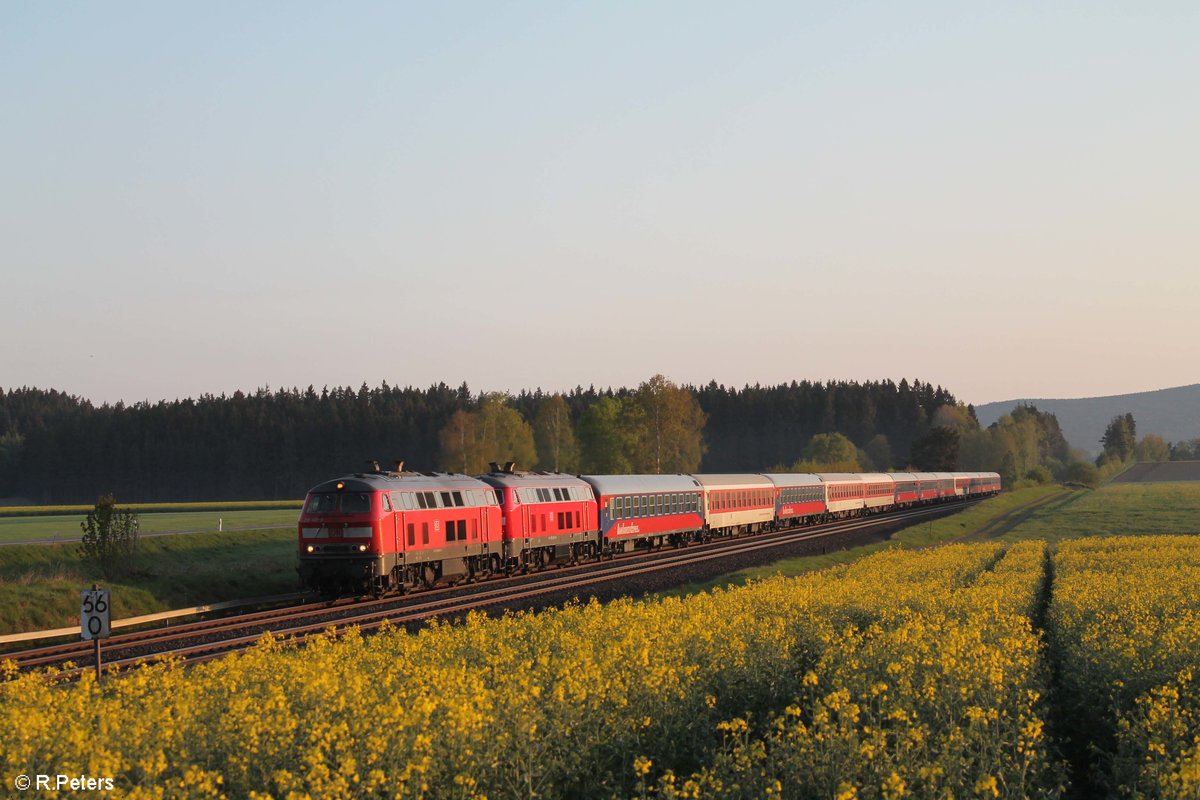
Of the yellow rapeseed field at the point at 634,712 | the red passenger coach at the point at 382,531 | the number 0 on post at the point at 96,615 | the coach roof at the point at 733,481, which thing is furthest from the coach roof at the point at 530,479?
the yellow rapeseed field at the point at 634,712

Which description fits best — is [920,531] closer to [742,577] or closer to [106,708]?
[742,577]

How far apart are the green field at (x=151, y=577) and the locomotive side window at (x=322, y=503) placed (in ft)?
14.5

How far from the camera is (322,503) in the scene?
31.7m

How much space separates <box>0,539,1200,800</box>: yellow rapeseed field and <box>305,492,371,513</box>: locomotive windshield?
605 inches

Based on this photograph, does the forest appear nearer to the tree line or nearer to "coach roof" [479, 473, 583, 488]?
the tree line

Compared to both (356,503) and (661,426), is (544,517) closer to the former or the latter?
(356,503)

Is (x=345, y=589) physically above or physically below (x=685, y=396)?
below

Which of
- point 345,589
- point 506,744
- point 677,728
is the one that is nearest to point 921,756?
point 677,728

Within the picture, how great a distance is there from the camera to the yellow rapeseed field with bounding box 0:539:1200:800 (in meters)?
8.47

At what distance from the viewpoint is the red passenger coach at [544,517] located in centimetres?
3934

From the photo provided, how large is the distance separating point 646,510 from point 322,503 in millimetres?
22734

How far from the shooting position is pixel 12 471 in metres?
149

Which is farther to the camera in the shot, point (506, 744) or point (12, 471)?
point (12, 471)

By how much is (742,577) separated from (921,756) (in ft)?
90.5
